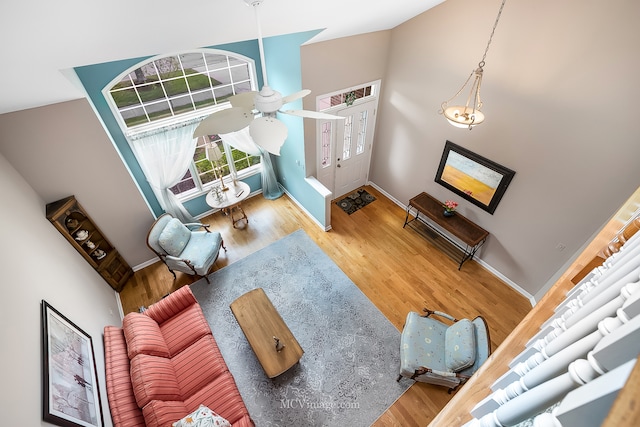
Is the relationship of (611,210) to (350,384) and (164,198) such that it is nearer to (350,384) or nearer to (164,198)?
(350,384)

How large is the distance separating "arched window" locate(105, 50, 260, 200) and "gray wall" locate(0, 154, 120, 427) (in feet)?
4.97

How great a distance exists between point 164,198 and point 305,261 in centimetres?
249

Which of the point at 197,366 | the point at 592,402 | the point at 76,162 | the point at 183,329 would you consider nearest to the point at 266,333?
the point at 197,366

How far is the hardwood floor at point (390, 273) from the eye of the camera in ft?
13.0

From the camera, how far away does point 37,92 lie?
8.70 feet

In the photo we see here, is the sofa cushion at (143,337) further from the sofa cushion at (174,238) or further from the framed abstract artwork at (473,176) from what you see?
the framed abstract artwork at (473,176)

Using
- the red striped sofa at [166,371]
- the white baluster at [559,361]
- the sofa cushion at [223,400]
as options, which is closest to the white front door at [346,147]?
the red striped sofa at [166,371]

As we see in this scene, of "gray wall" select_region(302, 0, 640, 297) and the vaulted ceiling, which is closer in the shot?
the vaulted ceiling

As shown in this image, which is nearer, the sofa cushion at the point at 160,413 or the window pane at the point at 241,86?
the sofa cushion at the point at 160,413

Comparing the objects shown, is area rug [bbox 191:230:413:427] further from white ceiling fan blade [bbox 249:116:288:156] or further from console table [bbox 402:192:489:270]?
white ceiling fan blade [bbox 249:116:288:156]

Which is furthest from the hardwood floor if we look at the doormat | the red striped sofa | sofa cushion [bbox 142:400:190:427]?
sofa cushion [bbox 142:400:190:427]

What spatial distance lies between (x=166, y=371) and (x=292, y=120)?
12.4ft

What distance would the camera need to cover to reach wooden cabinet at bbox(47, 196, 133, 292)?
343cm

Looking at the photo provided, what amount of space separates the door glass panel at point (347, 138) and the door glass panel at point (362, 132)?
8.5 inches
